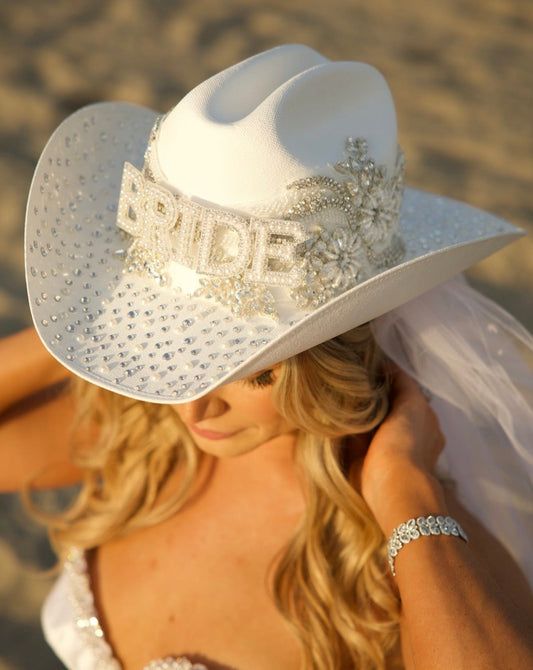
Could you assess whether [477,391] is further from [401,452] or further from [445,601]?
[445,601]

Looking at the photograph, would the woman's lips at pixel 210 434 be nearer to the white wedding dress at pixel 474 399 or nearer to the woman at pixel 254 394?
the woman at pixel 254 394

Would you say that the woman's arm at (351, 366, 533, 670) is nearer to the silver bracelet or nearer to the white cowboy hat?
the silver bracelet

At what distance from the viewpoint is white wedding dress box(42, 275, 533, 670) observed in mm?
2170

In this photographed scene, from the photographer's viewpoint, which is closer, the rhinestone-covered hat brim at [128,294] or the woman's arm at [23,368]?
the rhinestone-covered hat brim at [128,294]

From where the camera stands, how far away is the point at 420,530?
74.5 inches

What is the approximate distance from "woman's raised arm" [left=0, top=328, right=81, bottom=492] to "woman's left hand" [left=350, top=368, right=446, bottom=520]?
0.95 m

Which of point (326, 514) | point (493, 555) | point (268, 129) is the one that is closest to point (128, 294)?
point (268, 129)

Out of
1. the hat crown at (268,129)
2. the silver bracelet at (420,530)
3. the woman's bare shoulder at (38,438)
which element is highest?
the hat crown at (268,129)

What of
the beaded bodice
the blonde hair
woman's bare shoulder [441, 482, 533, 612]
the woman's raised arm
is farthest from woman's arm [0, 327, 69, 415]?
woman's bare shoulder [441, 482, 533, 612]

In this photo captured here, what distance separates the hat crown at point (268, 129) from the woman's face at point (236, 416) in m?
0.44

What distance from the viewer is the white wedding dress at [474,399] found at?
85.4 inches

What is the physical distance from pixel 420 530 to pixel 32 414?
1.29m

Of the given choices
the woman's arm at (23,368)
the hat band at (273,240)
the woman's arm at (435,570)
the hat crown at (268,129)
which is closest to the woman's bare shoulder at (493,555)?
the woman's arm at (435,570)

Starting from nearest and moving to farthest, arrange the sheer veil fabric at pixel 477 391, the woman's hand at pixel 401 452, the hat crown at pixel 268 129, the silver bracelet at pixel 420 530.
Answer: the hat crown at pixel 268 129 → the silver bracelet at pixel 420 530 → the woman's hand at pixel 401 452 → the sheer veil fabric at pixel 477 391
